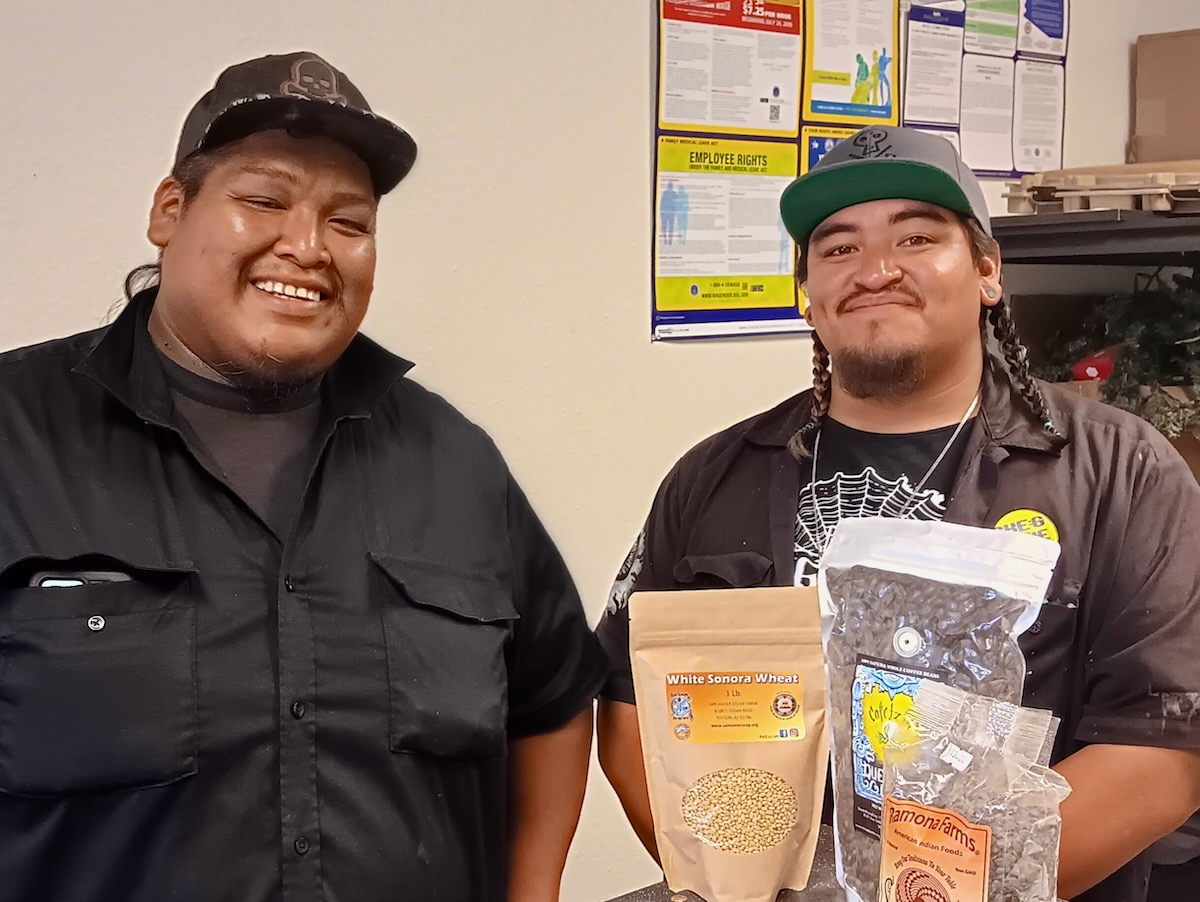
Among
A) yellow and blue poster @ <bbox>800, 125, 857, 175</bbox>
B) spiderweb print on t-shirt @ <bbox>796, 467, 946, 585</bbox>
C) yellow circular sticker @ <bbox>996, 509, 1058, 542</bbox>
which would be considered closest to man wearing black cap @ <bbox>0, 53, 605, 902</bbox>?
spiderweb print on t-shirt @ <bbox>796, 467, 946, 585</bbox>

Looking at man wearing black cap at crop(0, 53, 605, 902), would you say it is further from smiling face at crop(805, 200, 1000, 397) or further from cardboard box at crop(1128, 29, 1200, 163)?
cardboard box at crop(1128, 29, 1200, 163)

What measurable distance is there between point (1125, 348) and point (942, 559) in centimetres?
153

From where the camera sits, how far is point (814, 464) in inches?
52.7

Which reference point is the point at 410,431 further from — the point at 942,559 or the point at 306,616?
the point at 942,559

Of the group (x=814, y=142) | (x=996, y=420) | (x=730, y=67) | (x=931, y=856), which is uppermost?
(x=730, y=67)

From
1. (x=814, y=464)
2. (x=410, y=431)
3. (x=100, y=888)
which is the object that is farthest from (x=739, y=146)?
(x=100, y=888)

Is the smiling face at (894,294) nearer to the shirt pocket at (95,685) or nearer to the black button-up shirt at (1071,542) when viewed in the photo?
the black button-up shirt at (1071,542)

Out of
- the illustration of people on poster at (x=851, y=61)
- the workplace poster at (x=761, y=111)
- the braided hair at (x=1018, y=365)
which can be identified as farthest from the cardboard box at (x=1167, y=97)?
the braided hair at (x=1018, y=365)

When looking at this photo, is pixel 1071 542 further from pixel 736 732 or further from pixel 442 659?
pixel 442 659

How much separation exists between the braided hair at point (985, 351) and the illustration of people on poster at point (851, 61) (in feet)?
2.47

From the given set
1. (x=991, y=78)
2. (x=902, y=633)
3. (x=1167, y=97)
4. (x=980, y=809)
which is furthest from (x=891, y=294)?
(x=1167, y=97)

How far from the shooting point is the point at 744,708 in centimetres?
100

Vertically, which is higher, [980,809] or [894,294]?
[894,294]

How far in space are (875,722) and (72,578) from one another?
72 cm
